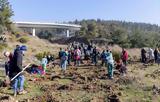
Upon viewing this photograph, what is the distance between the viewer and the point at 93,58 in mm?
29875

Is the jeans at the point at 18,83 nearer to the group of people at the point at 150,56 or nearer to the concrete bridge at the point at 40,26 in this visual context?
the group of people at the point at 150,56

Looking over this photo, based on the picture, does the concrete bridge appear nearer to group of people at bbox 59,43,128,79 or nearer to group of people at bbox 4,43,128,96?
group of people at bbox 59,43,128,79

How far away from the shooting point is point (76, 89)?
16.3m

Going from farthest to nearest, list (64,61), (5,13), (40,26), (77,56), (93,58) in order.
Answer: (40,26) → (5,13) → (93,58) → (77,56) → (64,61)

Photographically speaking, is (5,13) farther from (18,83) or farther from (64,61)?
(18,83)

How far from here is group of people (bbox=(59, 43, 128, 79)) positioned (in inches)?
802

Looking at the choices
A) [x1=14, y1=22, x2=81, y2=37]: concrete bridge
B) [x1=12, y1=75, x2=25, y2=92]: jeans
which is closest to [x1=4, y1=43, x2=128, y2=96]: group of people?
[x1=12, y1=75, x2=25, y2=92]: jeans

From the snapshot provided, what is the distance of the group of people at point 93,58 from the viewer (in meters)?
20.4

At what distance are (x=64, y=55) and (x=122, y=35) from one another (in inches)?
2397

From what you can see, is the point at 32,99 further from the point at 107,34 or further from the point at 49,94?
the point at 107,34

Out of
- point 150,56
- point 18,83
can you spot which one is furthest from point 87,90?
point 150,56

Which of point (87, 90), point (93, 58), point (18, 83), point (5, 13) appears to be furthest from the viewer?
point (5, 13)

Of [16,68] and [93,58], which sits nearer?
[16,68]

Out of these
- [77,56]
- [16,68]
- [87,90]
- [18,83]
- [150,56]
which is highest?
[16,68]
